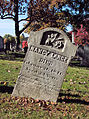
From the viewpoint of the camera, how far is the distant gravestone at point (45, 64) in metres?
4.87

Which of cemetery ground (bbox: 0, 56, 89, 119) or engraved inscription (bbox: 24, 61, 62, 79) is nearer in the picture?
cemetery ground (bbox: 0, 56, 89, 119)

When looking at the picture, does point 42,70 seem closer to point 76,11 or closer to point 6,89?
point 6,89

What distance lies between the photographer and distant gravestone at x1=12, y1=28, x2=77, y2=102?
4871 mm

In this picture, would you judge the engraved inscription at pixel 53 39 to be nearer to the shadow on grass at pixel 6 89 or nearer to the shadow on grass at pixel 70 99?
the shadow on grass at pixel 70 99

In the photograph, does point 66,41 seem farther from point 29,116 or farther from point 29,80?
point 29,116

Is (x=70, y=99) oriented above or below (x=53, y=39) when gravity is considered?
below

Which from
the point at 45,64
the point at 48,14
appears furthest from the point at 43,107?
the point at 48,14

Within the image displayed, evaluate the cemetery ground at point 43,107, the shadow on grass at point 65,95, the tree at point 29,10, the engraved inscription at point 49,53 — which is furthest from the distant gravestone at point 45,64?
the tree at point 29,10

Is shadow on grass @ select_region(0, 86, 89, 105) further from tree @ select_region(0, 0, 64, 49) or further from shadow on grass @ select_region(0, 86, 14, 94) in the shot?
tree @ select_region(0, 0, 64, 49)

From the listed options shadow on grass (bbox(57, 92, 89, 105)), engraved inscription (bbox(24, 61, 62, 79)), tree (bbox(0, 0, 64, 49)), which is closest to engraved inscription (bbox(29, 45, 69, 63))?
engraved inscription (bbox(24, 61, 62, 79))

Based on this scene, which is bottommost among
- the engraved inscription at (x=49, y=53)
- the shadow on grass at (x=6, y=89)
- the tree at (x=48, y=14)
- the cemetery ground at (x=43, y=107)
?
the cemetery ground at (x=43, y=107)

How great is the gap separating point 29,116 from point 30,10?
1958cm

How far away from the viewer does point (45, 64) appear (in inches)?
195

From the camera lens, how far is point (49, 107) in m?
4.71
